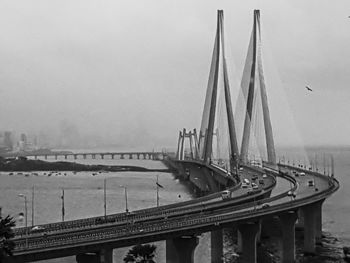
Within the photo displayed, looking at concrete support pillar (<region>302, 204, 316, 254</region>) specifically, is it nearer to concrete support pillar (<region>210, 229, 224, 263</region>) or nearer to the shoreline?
concrete support pillar (<region>210, 229, 224, 263</region>)

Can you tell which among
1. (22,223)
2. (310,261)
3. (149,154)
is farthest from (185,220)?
(149,154)

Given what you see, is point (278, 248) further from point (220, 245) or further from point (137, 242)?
point (137, 242)

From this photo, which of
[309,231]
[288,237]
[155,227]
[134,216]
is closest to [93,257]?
[155,227]

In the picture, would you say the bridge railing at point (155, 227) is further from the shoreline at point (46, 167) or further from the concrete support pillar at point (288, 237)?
the shoreline at point (46, 167)

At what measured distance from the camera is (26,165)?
14488 centimetres

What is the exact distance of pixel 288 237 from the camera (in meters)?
30.0

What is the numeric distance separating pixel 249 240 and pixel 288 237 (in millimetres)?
3807

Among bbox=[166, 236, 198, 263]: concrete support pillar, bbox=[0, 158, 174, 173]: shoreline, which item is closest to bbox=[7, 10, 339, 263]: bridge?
bbox=[166, 236, 198, 263]: concrete support pillar

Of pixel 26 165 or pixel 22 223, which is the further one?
pixel 26 165

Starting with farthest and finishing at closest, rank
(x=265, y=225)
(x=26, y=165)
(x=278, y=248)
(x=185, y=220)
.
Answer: (x=26, y=165) → (x=265, y=225) → (x=278, y=248) → (x=185, y=220)

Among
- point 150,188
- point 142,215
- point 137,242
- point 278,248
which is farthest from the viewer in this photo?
point 150,188

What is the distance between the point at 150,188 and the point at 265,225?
43.6 meters

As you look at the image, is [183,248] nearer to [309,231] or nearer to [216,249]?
[216,249]

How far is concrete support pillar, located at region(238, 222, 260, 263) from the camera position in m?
26.8
